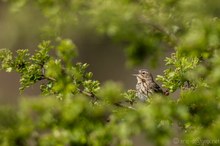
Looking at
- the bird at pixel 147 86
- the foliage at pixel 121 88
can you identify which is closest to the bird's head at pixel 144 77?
the bird at pixel 147 86

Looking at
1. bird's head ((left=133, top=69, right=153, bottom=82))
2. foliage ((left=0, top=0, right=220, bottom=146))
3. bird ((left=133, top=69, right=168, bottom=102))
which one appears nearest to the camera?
foliage ((left=0, top=0, right=220, bottom=146))

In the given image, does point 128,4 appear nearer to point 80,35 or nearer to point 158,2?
point 158,2

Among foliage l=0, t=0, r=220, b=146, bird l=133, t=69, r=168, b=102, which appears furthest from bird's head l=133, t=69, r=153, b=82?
foliage l=0, t=0, r=220, b=146

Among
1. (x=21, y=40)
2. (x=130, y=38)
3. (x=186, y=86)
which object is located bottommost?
(x=130, y=38)

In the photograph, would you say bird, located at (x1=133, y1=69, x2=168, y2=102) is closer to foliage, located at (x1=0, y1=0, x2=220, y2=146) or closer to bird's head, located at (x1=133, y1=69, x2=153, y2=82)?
bird's head, located at (x1=133, y1=69, x2=153, y2=82)

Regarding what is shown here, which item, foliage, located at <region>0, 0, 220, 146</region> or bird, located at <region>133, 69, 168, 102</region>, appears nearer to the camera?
foliage, located at <region>0, 0, 220, 146</region>

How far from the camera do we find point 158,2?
4199 millimetres

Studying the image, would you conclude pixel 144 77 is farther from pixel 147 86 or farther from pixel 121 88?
pixel 121 88

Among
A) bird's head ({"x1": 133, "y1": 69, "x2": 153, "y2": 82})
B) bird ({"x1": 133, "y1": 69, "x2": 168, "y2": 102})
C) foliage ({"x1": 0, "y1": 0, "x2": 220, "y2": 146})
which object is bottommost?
foliage ({"x1": 0, "y1": 0, "x2": 220, "y2": 146})

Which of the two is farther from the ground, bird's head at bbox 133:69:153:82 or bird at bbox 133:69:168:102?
bird's head at bbox 133:69:153:82

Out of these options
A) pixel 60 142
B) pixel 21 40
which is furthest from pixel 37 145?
pixel 21 40

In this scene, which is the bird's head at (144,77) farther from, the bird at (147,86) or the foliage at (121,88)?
the foliage at (121,88)

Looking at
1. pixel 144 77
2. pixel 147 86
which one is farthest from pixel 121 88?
pixel 144 77

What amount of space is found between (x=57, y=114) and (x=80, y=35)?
1404 centimetres
